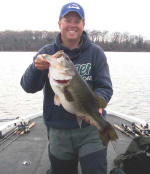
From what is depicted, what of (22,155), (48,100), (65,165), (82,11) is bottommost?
(22,155)

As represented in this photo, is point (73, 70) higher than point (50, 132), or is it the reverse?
point (73, 70)

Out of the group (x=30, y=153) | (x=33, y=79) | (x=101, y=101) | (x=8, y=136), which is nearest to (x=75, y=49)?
(x=33, y=79)

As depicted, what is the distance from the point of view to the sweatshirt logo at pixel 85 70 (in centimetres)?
346

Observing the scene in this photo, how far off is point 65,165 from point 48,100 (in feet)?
2.81

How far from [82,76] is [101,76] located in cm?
23

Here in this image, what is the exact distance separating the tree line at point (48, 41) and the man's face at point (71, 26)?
Answer: 2347 inches

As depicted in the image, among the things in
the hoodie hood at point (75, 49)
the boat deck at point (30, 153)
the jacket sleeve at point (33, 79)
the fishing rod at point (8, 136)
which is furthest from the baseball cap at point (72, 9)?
the fishing rod at point (8, 136)

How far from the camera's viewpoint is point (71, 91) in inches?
112

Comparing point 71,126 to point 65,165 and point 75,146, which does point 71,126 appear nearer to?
point 75,146

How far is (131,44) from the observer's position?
8225cm

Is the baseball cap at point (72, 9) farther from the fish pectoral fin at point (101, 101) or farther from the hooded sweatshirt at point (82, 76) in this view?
the fish pectoral fin at point (101, 101)

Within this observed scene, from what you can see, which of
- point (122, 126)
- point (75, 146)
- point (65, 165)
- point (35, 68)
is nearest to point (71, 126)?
point (75, 146)

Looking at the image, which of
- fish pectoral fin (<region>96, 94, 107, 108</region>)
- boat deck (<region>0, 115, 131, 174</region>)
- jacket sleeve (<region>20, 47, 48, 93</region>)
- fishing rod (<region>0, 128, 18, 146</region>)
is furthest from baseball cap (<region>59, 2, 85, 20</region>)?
fishing rod (<region>0, 128, 18, 146</region>)

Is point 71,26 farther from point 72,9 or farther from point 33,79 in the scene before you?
point 33,79
